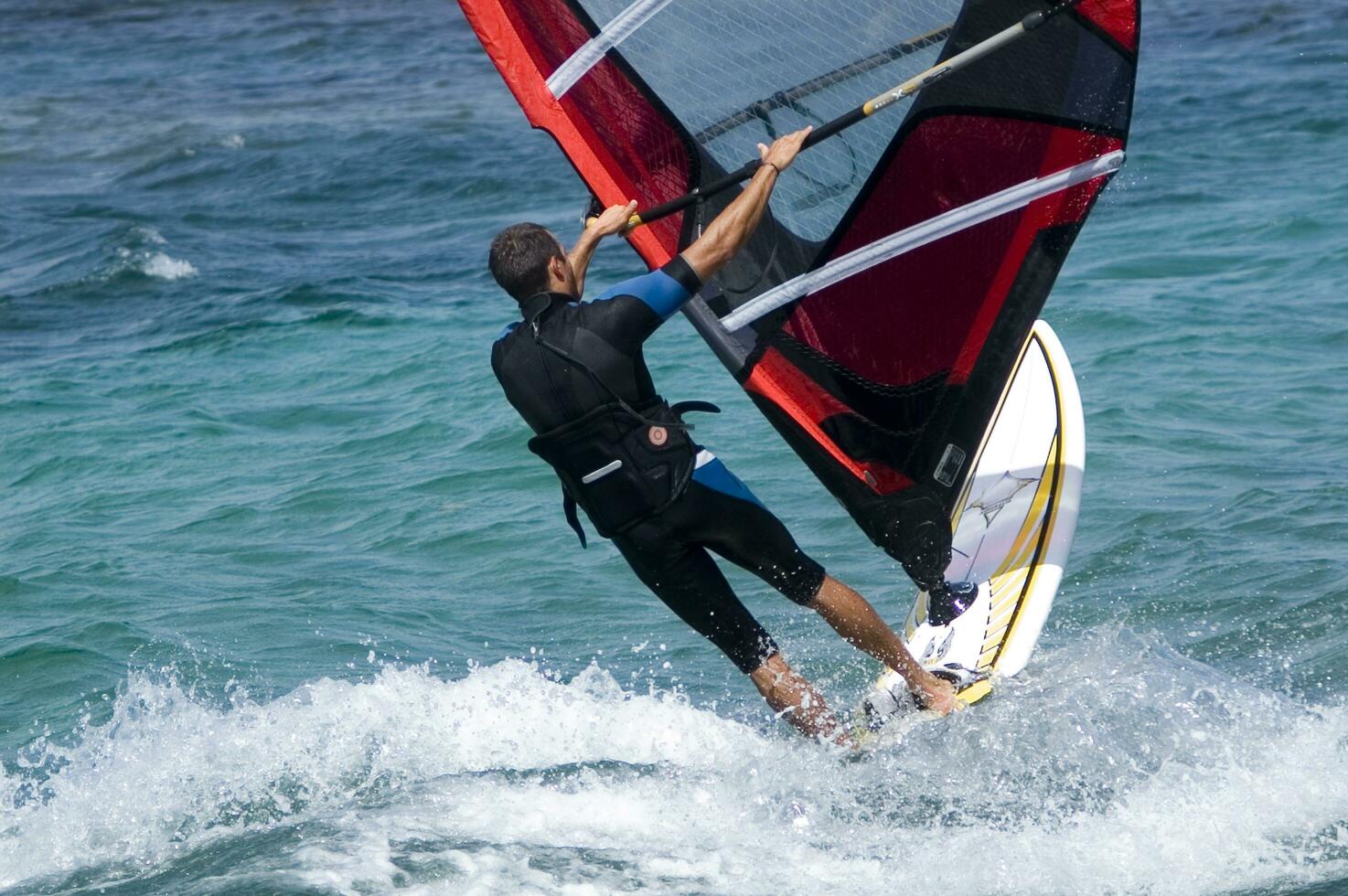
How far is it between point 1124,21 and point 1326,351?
208 inches

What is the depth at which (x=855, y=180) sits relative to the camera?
→ 193 inches

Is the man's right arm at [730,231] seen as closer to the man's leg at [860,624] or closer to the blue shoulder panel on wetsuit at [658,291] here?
the blue shoulder panel on wetsuit at [658,291]

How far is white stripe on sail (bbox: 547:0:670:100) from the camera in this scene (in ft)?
16.0

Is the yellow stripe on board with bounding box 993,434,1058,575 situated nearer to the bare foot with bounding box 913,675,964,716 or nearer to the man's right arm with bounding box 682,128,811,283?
the bare foot with bounding box 913,675,964,716

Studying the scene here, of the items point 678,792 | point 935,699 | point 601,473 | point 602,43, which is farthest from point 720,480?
point 602,43

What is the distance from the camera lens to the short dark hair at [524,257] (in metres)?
4.27

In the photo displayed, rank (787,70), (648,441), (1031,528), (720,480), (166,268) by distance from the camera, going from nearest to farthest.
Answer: (648,441) → (720,480) → (787,70) → (1031,528) → (166,268)

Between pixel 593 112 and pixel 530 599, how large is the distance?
8.68ft

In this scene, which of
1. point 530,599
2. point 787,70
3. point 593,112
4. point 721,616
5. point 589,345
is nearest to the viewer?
point 589,345

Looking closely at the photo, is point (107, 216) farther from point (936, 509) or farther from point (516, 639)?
point (936, 509)

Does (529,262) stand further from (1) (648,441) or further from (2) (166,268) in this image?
(2) (166,268)

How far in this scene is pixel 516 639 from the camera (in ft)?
21.7

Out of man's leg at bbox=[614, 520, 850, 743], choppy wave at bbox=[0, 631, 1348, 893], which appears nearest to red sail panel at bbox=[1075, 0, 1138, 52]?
man's leg at bbox=[614, 520, 850, 743]

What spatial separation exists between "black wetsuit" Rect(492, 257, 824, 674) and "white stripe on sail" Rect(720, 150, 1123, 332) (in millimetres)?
783
